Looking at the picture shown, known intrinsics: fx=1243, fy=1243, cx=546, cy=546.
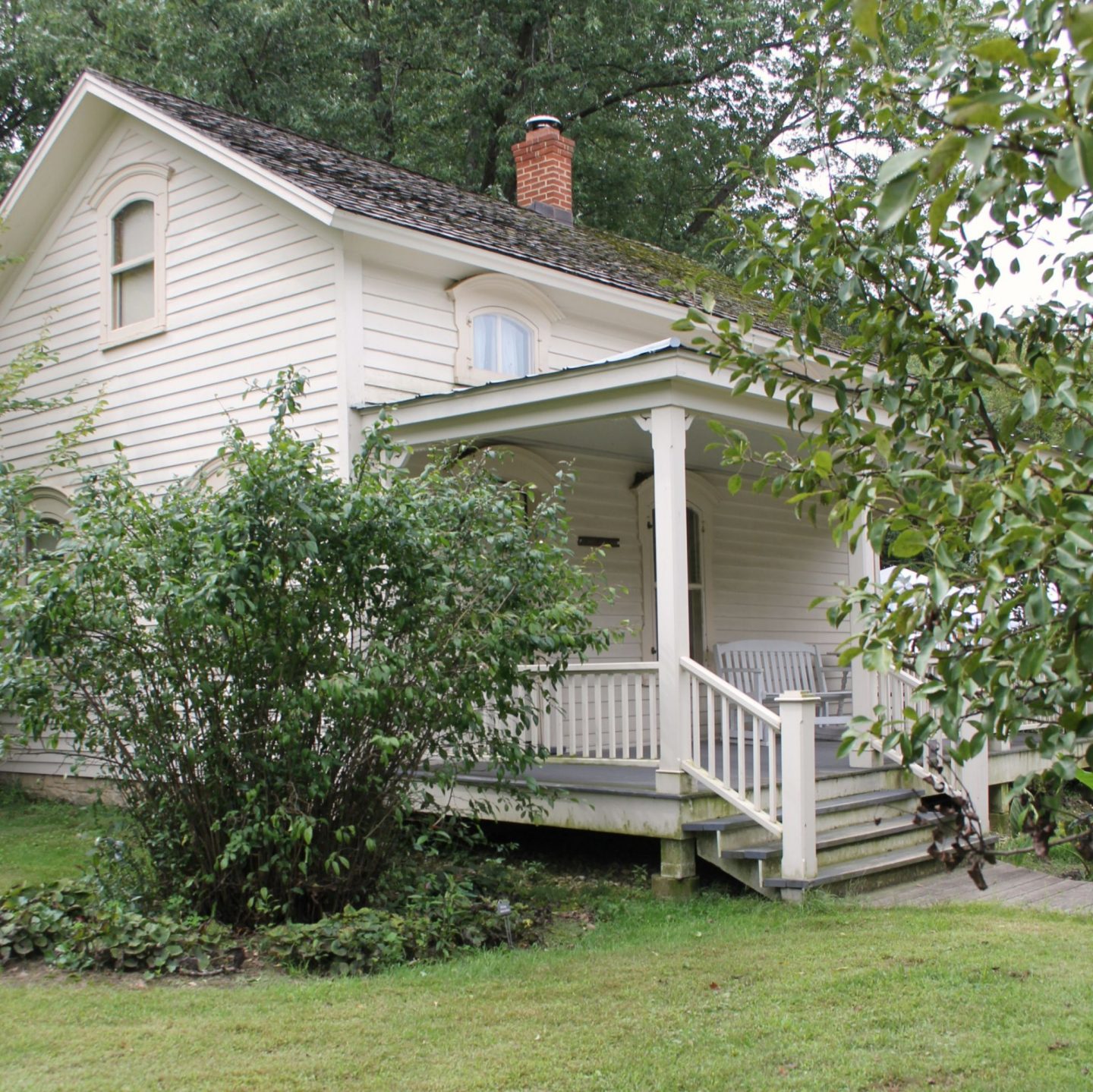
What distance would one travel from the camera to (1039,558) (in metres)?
2.29

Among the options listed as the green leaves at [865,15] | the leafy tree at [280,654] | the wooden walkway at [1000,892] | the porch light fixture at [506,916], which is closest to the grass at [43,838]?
the leafy tree at [280,654]

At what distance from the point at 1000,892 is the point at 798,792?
174cm

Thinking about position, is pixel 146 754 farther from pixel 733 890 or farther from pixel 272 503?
pixel 733 890

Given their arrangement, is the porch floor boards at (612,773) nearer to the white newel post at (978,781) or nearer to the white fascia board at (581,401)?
the white newel post at (978,781)

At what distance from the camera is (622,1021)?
545 cm

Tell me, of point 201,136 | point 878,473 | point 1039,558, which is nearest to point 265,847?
point 878,473

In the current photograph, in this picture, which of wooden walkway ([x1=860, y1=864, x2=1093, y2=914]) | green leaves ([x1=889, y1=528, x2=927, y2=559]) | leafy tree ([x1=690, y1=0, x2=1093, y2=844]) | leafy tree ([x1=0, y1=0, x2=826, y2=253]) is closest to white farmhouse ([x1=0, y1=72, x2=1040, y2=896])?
wooden walkway ([x1=860, y1=864, x2=1093, y2=914])

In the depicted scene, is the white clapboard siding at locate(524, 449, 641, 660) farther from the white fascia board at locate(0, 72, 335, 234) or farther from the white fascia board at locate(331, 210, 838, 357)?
the white fascia board at locate(0, 72, 335, 234)

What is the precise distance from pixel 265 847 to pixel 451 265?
20.4 feet

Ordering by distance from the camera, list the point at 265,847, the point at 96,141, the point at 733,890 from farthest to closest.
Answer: the point at 96,141 → the point at 733,890 → the point at 265,847

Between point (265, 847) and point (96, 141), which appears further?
point (96, 141)

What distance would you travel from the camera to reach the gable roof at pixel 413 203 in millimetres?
11297

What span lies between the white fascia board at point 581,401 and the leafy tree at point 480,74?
13.3m

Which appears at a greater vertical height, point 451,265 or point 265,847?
point 451,265
